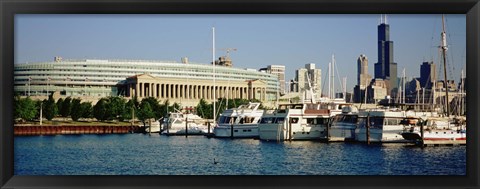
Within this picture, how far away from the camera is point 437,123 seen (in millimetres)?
19406

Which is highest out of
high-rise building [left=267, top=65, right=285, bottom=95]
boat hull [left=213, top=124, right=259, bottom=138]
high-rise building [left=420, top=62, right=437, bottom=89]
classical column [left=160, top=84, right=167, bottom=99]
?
high-rise building [left=267, top=65, right=285, bottom=95]

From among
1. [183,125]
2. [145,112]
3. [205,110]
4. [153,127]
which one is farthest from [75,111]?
[205,110]

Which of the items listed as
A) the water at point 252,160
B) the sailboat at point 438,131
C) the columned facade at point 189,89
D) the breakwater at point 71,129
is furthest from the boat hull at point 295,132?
the breakwater at point 71,129

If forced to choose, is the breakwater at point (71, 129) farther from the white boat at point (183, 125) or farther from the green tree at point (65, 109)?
the white boat at point (183, 125)

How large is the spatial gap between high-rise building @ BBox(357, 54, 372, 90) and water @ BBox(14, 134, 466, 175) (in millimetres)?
6399

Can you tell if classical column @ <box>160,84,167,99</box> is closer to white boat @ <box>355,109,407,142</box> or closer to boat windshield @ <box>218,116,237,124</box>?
boat windshield @ <box>218,116,237,124</box>

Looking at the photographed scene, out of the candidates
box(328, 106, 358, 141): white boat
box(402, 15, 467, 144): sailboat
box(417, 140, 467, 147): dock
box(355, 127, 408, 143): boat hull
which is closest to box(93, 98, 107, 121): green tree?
box(328, 106, 358, 141): white boat

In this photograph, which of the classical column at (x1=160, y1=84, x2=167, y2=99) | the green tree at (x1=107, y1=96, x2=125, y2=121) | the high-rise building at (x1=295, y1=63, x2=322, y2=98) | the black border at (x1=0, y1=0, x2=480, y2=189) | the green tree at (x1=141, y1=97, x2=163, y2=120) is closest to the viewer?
the black border at (x1=0, y1=0, x2=480, y2=189)

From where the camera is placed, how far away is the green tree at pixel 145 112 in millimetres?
32084

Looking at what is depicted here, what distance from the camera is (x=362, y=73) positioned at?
80.6 feet

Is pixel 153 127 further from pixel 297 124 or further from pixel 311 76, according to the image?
pixel 297 124

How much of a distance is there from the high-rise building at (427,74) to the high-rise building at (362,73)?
184cm

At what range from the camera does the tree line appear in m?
28.3

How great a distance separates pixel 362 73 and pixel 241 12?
64.8 feet
